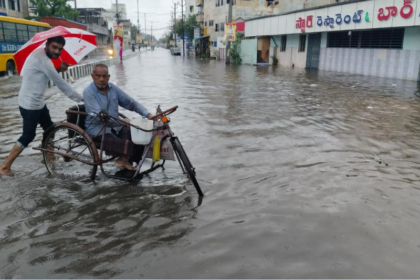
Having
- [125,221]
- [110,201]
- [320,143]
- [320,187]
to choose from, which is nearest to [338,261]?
[320,187]

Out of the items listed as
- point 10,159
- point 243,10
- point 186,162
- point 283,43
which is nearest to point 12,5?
point 243,10

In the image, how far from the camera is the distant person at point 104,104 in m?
4.42

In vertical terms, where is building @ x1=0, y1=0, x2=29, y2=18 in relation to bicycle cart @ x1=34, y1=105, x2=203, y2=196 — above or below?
above

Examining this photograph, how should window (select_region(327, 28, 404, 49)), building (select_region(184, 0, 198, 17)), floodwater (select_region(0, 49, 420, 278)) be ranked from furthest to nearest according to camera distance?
building (select_region(184, 0, 198, 17)) < window (select_region(327, 28, 404, 49)) < floodwater (select_region(0, 49, 420, 278))

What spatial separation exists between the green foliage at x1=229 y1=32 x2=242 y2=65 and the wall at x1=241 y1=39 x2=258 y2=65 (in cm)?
42

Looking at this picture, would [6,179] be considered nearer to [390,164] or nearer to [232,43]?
[390,164]

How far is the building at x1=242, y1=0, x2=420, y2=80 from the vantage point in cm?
1838

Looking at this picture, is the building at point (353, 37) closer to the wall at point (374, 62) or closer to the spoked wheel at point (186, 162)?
the wall at point (374, 62)

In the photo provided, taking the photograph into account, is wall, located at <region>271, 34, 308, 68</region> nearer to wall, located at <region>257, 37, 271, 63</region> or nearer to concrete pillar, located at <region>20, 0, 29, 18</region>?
wall, located at <region>257, 37, 271, 63</region>

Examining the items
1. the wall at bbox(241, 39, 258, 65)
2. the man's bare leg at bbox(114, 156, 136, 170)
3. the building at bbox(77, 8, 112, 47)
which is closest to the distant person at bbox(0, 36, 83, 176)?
the man's bare leg at bbox(114, 156, 136, 170)

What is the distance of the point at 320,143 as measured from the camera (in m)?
6.58

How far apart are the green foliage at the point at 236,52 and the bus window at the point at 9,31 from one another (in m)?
21.7

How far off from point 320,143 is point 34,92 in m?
4.81

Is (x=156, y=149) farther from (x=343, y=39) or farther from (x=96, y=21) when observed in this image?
(x=96, y=21)
